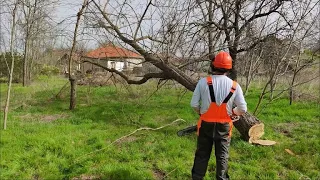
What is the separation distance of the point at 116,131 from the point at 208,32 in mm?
3846

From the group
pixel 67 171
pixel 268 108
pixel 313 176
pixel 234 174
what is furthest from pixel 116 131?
pixel 268 108

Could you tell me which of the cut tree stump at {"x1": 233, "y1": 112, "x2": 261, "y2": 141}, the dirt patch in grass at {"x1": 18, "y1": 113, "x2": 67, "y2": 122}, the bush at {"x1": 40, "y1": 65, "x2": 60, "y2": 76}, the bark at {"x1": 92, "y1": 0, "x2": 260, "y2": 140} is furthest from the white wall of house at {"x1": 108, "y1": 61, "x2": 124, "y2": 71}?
the bush at {"x1": 40, "y1": 65, "x2": 60, "y2": 76}

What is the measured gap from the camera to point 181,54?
7.90 m

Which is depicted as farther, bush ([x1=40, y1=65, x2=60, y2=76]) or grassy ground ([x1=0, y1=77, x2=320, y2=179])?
bush ([x1=40, y1=65, x2=60, y2=76])

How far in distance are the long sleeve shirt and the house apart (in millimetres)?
4813

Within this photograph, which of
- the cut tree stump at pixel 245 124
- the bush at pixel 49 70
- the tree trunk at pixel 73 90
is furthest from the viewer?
the bush at pixel 49 70

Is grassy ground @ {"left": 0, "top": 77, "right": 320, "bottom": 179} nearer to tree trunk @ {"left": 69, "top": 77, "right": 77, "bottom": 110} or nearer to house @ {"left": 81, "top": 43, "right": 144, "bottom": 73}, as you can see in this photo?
tree trunk @ {"left": 69, "top": 77, "right": 77, "bottom": 110}

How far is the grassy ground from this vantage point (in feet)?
15.3

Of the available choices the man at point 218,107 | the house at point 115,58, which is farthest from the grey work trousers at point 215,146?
the house at point 115,58

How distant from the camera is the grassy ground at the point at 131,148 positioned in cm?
466

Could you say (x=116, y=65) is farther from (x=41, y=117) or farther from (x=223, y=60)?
(x=223, y=60)

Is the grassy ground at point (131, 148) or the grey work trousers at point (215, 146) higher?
the grey work trousers at point (215, 146)

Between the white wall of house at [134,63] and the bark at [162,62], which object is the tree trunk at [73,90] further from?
the bark at [162,62]

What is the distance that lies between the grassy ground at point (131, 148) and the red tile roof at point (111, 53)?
6.21 feet
